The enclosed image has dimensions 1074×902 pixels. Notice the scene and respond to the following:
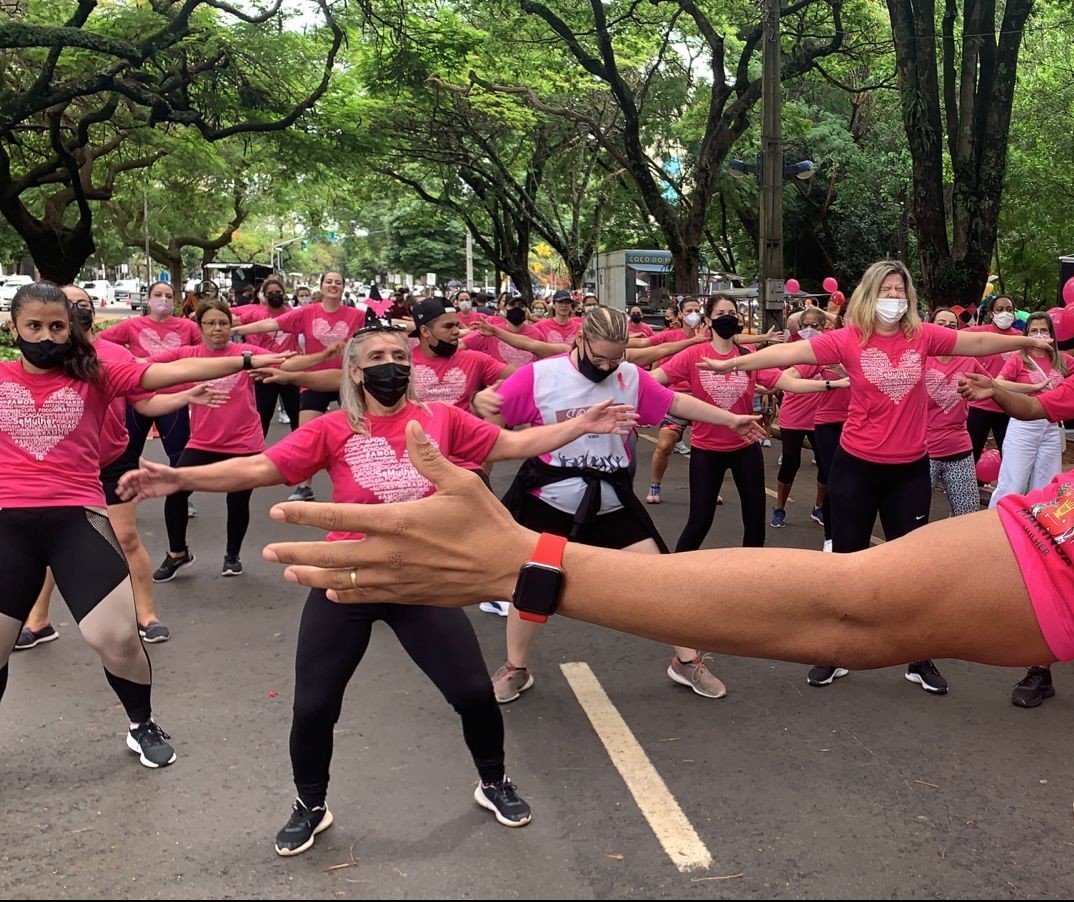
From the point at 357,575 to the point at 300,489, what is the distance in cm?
882

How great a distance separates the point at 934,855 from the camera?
3.39 m

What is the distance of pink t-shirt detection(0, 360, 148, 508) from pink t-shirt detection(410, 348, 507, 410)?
2.57 metres

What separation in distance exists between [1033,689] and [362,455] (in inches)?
136

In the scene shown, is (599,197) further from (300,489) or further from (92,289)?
(92,289)

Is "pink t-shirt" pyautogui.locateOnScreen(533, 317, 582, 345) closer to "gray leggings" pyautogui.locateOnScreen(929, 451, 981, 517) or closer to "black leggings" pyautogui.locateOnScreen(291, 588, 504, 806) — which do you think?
"gray leggings" pyautogui.locateOnScreen(929, 451, 981, 517)

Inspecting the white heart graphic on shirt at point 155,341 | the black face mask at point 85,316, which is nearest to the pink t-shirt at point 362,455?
the black face mask at point 85,316

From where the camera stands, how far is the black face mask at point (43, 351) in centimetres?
412

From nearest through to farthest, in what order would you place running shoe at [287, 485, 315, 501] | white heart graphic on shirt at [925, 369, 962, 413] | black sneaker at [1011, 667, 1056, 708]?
black sneaker at [1011, 667, 1056, 708] → white heart graphic on shirt at [925, 369, 962, 413] → running shoe at [287, 485, 315, 501]

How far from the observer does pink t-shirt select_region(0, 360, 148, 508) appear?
4086 millimetres

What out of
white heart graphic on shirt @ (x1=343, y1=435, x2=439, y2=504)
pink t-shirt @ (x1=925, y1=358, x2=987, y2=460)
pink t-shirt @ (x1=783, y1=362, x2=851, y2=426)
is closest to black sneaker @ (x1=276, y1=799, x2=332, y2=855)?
white heart graphic on shirt @ (x1=343, y1=435, x2=439, y2=504)

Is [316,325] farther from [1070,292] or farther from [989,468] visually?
[1070,292]

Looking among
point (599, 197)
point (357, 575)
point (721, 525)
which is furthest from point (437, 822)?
point (599, 197)

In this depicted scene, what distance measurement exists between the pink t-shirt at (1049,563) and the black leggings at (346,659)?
7.27 feet

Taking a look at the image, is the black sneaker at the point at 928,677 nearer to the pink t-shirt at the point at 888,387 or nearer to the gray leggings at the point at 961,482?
the pink t-shirt at the point at 888,387
